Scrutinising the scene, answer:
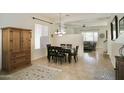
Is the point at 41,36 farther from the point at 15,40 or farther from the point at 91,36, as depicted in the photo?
the point at 91,36

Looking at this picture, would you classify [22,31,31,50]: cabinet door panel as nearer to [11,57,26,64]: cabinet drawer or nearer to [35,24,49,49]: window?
[11,57,26,64]: cabinet drawer

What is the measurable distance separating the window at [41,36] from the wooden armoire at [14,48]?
2.07 metres

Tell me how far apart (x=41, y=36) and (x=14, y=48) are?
129 inches

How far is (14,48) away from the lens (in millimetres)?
4629

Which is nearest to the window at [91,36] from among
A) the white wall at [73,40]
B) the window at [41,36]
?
the white wall at [73,40]

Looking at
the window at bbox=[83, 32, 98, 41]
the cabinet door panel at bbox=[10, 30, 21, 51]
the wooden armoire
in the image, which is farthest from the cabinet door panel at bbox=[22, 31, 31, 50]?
the window at bbox=[83, 32, 98, 41]

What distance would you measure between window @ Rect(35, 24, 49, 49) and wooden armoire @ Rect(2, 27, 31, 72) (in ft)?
6.78

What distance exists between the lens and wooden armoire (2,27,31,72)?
4.42m

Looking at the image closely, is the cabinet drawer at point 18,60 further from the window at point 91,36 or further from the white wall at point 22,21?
the window at point 91,36

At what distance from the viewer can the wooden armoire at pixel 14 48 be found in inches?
174
